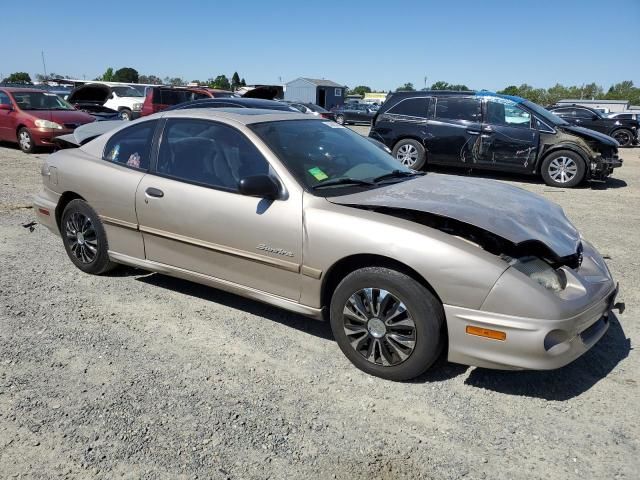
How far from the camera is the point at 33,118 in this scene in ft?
39.3

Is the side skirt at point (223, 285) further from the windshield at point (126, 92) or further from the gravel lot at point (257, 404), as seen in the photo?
the windshield at point (126, 92)

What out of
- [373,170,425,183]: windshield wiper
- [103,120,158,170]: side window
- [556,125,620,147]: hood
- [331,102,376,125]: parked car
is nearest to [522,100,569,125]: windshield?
[556,125,620,147]: hood

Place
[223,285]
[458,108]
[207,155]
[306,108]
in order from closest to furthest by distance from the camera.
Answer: [223,285] < [207,155] < [458,108] < [306,108]

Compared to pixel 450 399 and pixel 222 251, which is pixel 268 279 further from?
pixel 450 399

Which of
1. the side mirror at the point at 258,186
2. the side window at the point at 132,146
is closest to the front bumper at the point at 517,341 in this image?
the side mirror at the point at 258,186

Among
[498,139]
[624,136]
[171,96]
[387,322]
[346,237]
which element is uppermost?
[171,96]

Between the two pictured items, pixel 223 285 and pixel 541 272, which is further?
pixel 223 285

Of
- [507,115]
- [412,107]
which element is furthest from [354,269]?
[412,107]

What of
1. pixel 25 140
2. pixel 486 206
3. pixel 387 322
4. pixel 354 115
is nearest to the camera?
pixel 387 322

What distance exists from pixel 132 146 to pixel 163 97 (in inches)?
514

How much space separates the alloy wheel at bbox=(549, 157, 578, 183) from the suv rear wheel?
252 centimetres

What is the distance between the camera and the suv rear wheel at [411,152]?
1123 cm

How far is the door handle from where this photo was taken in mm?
3963

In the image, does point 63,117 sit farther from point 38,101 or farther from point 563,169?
point 563,169
